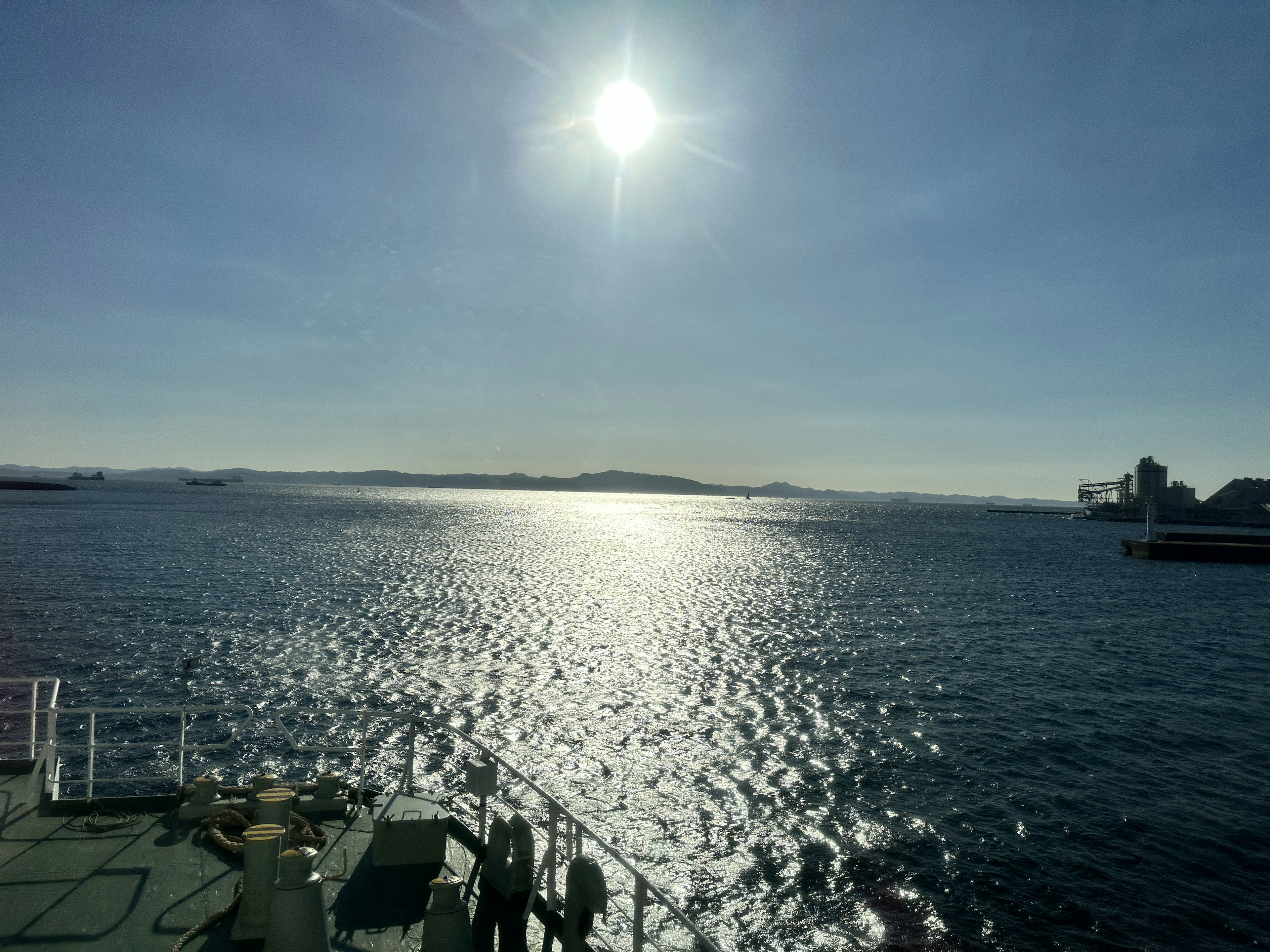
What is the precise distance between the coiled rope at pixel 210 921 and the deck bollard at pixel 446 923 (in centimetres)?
230

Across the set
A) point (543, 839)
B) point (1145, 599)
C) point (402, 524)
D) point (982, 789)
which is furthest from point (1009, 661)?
point (402, 524)

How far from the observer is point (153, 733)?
93.6 ft

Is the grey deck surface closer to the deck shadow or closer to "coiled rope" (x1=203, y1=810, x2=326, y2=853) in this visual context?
the deck shadow

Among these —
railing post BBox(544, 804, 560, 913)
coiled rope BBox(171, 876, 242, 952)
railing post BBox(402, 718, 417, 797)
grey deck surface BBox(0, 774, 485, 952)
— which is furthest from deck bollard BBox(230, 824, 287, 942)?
railing post BBox(402, 718, 417, 797)

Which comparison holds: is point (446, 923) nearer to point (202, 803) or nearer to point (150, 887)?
point (150, 887)

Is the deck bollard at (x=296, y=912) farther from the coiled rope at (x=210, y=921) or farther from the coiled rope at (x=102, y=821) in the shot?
the coiled rope at (x=102, y=821)

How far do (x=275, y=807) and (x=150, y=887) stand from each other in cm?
198

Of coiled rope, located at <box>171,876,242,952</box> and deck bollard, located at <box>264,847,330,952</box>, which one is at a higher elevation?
deck bollard, located at <box>264,847,330,952</box>

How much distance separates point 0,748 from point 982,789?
3421cm

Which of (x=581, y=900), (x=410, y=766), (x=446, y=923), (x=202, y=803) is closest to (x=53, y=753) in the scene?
(x=202, y=803)

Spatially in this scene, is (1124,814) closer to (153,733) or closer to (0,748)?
(153,733)

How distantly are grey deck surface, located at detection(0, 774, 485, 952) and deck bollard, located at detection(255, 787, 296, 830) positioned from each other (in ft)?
3.55

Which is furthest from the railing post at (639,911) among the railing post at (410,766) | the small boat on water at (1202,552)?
the small boat on water at (1202,552)

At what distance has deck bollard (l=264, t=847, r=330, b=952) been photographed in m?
6.45
